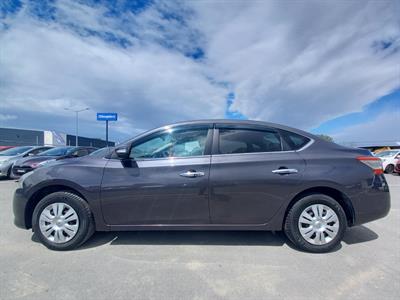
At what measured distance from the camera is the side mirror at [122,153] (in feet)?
9.23

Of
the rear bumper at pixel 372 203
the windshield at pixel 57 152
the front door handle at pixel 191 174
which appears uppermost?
the windshield at pixel 57 152

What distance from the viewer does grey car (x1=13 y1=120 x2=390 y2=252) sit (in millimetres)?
2799

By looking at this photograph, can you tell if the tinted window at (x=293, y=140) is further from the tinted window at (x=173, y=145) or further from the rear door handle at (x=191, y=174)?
the rear door handle at (x=191, y=174)

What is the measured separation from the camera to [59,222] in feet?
9.39

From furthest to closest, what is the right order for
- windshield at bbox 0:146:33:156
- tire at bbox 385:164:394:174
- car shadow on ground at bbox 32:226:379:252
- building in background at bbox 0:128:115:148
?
building in background at bbox 0:128:115:148 → tire at bbox 385:164:394:174 → windshield at bbox 0:146:33:156 → car shadow on ground at bbox 32:226:379:252

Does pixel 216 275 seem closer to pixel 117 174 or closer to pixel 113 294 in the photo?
pixel 113 294

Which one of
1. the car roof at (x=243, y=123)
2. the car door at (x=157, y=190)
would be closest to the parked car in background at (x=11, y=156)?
the car door at (x=157, y=190)

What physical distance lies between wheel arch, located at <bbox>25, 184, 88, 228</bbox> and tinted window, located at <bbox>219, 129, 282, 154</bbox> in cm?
200

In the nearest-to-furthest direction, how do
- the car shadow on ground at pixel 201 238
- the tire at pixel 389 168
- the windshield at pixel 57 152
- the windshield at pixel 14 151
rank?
the car shadow on ground at pixel 201 238 → the windshield at pixel 57 152 → the windshield at pixel 14 151 → the tire at pixel 389 168

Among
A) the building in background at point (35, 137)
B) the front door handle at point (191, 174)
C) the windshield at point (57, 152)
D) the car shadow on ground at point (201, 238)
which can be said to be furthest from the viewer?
the building in background at point (35, 137)

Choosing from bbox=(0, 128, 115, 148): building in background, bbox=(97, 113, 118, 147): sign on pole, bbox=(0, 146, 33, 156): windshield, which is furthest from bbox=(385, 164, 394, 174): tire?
bbox=(0, 128, 115, 148): building in background

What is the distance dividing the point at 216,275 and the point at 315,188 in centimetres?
166

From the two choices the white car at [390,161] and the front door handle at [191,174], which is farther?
the white car at [390,161]

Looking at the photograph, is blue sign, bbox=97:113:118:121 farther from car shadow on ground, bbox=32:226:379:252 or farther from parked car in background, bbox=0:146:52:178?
car shadow on ground, bbox=32:226:379:252
